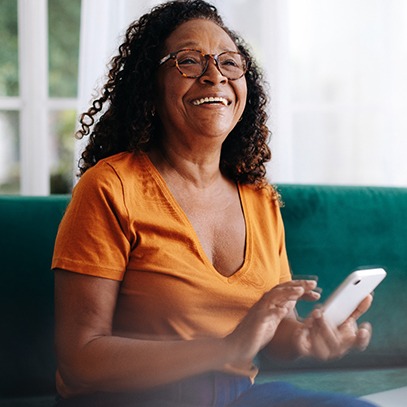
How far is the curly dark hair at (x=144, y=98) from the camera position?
4.38ft

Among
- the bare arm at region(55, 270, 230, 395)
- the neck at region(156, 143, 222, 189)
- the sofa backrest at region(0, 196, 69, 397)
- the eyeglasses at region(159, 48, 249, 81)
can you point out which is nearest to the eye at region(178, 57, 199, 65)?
the eyeglasses at region(159, 48, 249, 81)

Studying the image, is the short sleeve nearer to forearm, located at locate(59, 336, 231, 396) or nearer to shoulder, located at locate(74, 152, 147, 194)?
shoulder, located at locate(74, 152, 147, 194)

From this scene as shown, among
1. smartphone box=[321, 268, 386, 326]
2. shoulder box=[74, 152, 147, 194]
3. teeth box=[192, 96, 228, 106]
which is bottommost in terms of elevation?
smartphone box=[321, 268, 386, 326]

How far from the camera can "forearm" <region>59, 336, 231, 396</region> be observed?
3.68 feet

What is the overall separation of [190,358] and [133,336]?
116mm

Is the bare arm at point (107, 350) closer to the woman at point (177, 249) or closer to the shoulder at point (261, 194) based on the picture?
the woman at point (177, 249)

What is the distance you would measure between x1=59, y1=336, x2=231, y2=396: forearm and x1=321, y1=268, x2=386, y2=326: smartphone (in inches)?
8.7

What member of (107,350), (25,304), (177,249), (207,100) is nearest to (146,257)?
(177,249)

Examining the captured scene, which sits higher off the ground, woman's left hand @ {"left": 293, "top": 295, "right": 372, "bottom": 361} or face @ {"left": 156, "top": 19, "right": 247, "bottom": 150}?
face @ {"left": 156, "top": 19, "right": 247, "bottom": 150}

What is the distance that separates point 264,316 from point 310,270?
0.73m

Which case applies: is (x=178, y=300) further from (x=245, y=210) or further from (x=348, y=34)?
(x=348, y=34)

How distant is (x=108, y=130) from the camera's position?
4.51ft

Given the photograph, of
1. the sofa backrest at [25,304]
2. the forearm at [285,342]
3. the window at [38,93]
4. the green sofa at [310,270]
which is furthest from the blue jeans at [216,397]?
the window at [38,93]

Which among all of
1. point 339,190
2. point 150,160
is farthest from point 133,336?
point 339,190
